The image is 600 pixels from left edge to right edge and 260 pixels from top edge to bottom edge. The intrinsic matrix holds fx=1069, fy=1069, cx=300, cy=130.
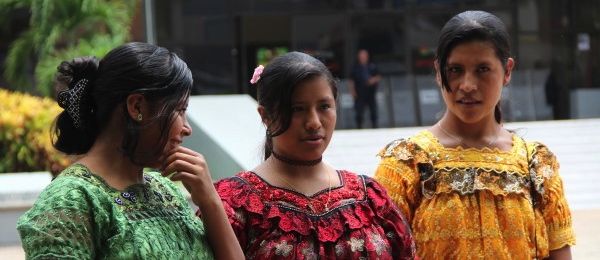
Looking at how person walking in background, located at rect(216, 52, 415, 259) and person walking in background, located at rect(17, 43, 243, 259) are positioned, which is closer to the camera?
person walking in background, located at rect(17, 43, 243, 259)

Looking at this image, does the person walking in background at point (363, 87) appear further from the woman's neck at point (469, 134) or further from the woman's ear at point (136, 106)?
the woman's ear at point (136, 106)

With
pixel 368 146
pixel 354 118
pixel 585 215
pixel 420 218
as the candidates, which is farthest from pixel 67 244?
pixel 354 118

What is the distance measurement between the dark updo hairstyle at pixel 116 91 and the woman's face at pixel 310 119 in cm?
48

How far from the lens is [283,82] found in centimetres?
308

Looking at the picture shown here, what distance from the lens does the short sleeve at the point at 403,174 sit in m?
3.48

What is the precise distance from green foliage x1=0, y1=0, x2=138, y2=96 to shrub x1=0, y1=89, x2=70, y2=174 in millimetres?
3938

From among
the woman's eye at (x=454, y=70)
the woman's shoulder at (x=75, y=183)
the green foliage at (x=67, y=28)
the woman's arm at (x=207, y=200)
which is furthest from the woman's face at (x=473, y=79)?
the green foliage at (x=67, y=28)

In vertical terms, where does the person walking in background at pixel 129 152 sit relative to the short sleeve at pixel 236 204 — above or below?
above

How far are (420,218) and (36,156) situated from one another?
9.64 meters

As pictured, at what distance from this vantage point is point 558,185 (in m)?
3.59

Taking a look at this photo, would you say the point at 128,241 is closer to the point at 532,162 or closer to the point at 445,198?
the point at 445,198

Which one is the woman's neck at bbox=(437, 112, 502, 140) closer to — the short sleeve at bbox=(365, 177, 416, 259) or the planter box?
the short sleeve at bbox=(365, 177, 416, 259)

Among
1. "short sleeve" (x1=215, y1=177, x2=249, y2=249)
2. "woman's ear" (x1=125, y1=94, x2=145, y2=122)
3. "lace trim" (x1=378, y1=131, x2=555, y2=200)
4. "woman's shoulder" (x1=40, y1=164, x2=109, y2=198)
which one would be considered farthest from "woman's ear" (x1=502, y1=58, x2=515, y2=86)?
"woman's shoulder" (x1=40, y1=164, x2=109, y2=198)

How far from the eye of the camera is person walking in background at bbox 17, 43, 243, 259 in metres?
2.52
